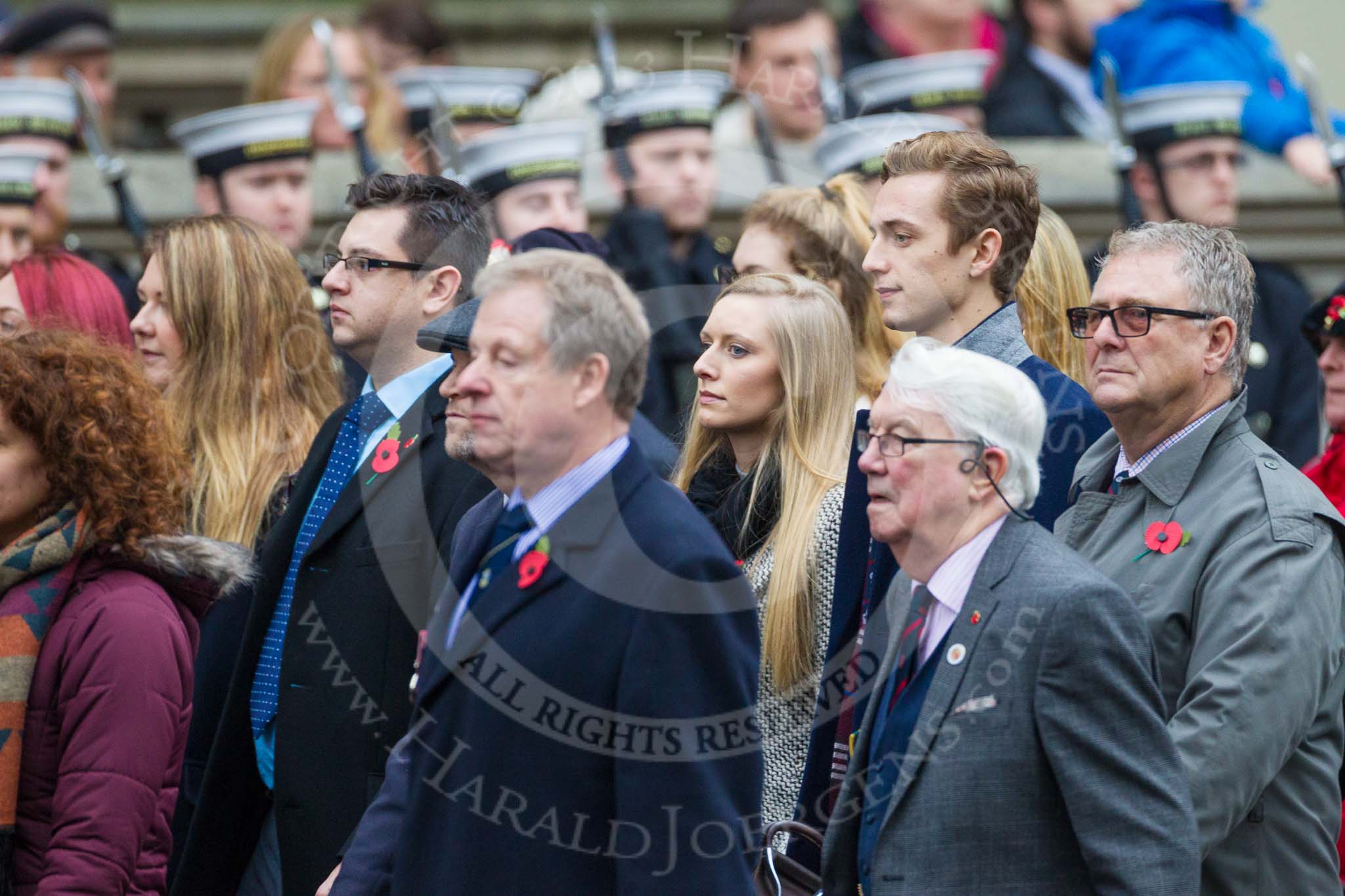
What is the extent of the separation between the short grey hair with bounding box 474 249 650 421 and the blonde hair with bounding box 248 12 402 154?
504 cm

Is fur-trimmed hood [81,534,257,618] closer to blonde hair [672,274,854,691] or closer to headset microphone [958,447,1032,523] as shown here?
blonde hair [672,274,854,691]

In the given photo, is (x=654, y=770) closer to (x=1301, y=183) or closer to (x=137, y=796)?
(x=137, y=796)

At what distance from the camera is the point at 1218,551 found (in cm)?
368

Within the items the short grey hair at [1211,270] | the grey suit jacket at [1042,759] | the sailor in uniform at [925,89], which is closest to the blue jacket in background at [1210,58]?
the sailor in uniform at [925,89]

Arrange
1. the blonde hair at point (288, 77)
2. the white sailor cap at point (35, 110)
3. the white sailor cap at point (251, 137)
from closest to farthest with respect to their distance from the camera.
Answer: the white sailor cap at point (251, 137) < the white sailor cap at point (35, 110) < the blonde hair at point (288, 77)

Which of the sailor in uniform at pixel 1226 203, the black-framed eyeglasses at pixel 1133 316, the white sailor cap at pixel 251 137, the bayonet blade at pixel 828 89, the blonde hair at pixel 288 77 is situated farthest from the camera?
the blonde hair at pixel 288 77

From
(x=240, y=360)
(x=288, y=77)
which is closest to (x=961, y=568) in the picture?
(x=240, y=360)

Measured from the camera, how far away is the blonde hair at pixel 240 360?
4926 millimetres

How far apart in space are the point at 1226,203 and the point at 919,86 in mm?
1268

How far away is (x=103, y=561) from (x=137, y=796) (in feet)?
1.66

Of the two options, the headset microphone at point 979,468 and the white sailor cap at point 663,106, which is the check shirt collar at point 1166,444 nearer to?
the headset microphone at point 979,468

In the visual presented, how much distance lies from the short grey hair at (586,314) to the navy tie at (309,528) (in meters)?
1.25

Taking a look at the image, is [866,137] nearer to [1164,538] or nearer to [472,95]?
[472,95]

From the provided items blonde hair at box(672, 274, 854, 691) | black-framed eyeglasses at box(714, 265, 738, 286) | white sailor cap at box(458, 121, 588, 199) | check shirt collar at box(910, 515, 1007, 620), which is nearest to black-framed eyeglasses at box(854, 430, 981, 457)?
check shirt collar at box(910, 515, 1007, 620)
